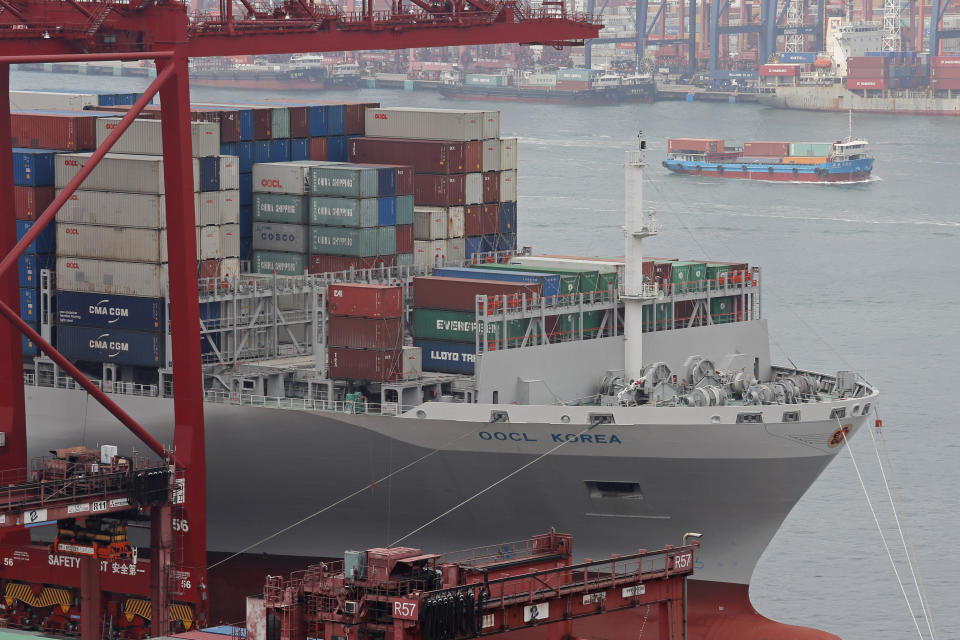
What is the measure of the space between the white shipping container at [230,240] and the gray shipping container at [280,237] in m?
1.90

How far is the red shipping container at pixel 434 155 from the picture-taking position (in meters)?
53.0

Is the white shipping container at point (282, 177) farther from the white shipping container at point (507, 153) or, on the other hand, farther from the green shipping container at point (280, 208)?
the white shipping container at point (507, 153)

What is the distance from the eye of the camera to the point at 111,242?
→ 1869 inches

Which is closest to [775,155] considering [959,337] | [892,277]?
[892,277]

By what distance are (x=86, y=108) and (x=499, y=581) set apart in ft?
90.3

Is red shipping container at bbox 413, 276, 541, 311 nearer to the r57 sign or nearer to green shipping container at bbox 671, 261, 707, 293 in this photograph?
green shipping container at bbox 671, 261, 707, 293

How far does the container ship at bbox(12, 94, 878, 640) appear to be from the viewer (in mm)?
45062

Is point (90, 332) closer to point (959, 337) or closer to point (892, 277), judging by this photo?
point (959, 337)

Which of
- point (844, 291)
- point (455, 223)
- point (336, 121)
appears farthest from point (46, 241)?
point (844, 291)

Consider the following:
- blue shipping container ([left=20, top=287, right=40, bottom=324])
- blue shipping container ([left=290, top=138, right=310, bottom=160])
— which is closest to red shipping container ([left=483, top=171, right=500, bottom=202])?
blue shipping container ([left=290, top=138, right=310, bottom=160])

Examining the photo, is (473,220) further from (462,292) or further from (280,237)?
(462,292)

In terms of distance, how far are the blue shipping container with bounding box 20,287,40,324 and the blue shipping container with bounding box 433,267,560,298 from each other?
9767 mm

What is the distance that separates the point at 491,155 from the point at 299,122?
5.24m

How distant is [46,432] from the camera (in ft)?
165
